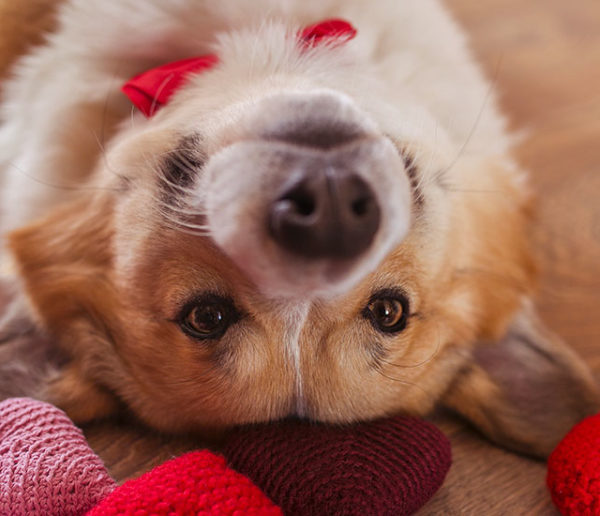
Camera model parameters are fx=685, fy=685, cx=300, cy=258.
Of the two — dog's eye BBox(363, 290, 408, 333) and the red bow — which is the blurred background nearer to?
dog's eye BBox(363, 290, 408, 333)

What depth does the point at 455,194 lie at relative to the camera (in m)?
1.52

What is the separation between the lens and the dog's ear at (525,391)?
1506mm

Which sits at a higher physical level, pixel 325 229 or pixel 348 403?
pixel 325 229

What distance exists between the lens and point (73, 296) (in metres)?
1.50

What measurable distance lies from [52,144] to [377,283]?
0.87 m

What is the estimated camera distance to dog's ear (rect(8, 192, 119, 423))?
4.79 ft

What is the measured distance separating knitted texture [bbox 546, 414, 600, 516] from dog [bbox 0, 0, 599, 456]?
0.13m

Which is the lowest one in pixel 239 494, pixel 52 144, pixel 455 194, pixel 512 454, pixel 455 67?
pixel 239 494

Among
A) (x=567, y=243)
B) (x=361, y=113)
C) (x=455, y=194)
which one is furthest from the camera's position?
(x=567, y=243)

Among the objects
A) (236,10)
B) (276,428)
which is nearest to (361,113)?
(236,10)

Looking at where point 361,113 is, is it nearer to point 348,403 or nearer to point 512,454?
point 348,403

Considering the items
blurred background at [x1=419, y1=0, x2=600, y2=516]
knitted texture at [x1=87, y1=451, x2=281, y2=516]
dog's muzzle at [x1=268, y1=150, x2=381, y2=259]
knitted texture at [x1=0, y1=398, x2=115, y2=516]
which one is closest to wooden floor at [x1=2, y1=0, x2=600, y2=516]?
blurred background at [x1=419, y1=0, x2=600, y2=516]

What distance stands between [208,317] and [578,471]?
2.48 ft

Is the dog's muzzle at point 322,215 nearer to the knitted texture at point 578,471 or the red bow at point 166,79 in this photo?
the red bow at point 166,79
